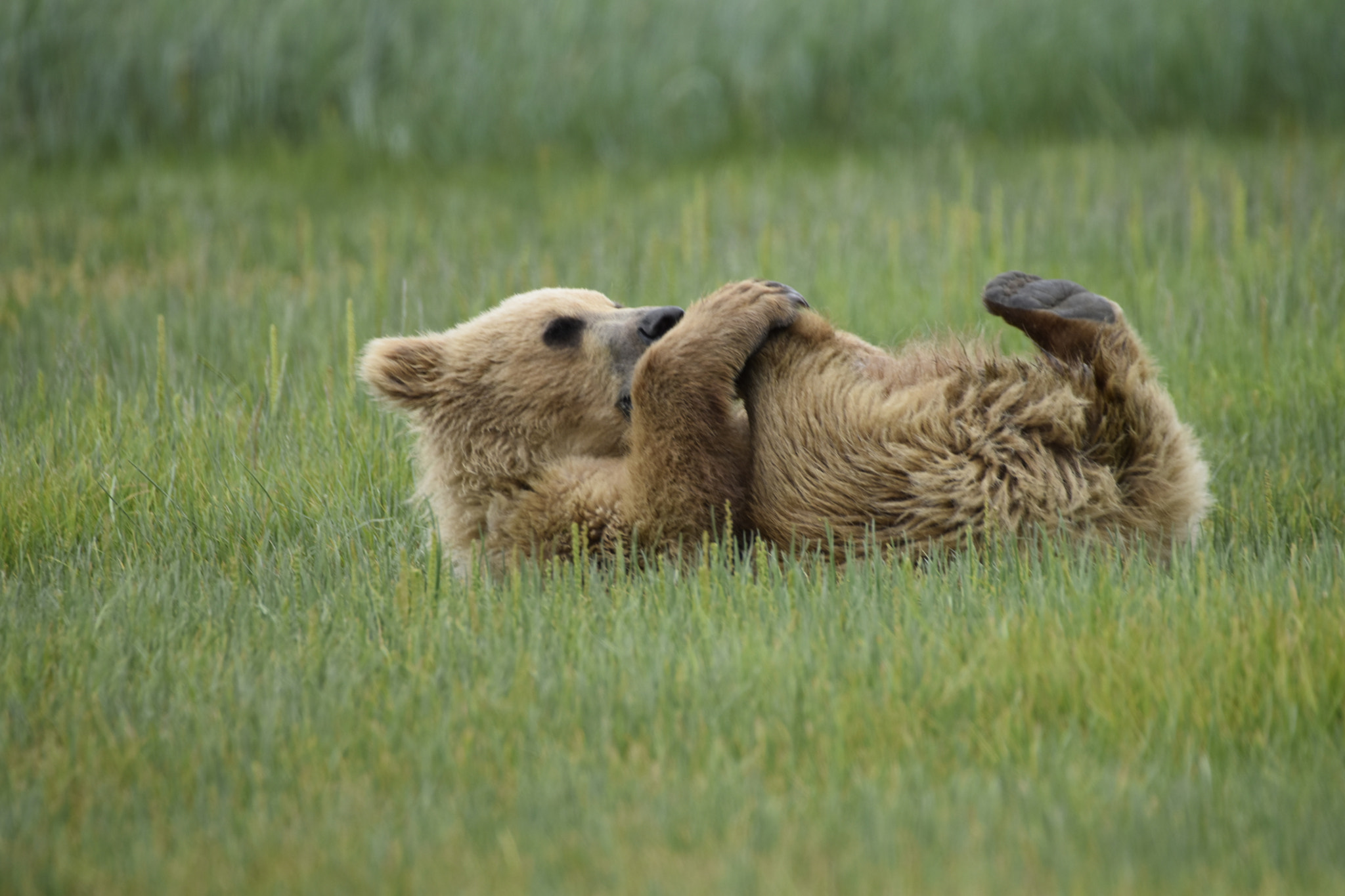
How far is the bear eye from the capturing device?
167 inches

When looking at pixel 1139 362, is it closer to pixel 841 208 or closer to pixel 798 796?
pixel 798 796

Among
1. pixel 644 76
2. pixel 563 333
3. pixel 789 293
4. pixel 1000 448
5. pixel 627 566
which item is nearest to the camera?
pixel 1000 448

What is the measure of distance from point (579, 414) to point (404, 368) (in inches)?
23.7

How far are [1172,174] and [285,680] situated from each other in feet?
24.2

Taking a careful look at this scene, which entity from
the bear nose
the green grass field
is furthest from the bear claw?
the green grass field

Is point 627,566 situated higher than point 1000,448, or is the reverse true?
point 1000,448

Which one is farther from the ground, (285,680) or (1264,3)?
(1264,3)

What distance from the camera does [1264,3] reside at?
9.98 metres

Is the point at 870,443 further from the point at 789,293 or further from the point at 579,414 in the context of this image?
the point at 579,414

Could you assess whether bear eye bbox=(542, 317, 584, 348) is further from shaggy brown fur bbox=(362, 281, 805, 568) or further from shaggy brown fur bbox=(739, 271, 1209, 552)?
shaggy brown fur bbox=(739, 271, 1209, 552)

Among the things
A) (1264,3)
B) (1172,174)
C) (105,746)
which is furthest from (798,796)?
(1264,3)

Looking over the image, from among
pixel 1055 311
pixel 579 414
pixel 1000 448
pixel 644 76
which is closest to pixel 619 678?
pixel 1000 448

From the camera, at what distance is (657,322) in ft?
13.7

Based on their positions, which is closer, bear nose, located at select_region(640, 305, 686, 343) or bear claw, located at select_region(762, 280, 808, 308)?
bear claw, located at select_region(762, 280, 808, 308)
